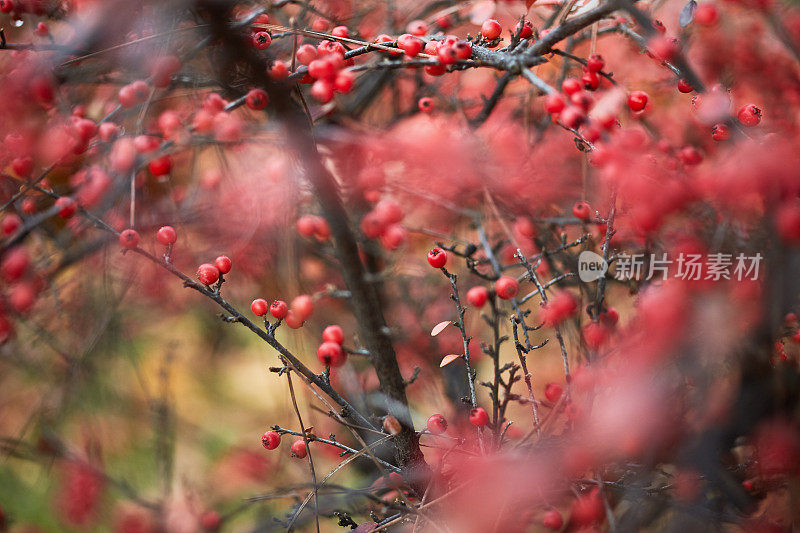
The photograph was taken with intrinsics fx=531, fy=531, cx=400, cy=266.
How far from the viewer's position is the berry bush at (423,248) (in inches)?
35.1

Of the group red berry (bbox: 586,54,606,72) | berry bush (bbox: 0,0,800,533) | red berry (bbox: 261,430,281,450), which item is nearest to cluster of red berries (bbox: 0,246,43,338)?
berry bush (bbox: 0,0,800,533)

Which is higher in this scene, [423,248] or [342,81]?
[342,81]

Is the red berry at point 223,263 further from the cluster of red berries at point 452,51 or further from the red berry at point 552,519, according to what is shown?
the red berry at point 552,519

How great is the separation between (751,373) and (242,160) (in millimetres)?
1707

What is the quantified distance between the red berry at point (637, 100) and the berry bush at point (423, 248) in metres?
0.03

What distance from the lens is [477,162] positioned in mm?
1858

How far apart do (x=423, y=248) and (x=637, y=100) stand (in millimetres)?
1413

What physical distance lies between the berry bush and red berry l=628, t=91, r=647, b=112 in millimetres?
32

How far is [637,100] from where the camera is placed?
4.05 ft

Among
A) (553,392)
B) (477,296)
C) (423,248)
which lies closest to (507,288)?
(477,296)

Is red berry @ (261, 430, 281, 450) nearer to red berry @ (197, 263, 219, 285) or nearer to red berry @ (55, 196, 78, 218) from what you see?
red berry @ (197, 263, 219, 285)

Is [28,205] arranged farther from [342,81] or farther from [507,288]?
[507,288]

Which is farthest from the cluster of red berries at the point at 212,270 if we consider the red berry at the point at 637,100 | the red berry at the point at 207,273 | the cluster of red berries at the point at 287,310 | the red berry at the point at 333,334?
the red berry at the point at 637,100

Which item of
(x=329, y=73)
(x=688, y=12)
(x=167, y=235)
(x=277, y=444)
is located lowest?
(x=277, y=444)
